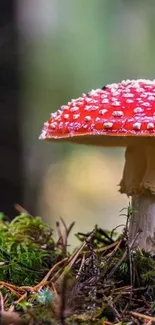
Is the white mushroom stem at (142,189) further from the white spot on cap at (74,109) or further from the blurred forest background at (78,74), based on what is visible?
the blurred forest background at (78,74)

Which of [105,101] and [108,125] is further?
[105,101]

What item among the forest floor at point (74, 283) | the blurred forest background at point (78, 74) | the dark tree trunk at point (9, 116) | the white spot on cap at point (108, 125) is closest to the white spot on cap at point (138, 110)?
the white spot on cap at point (108, 125)

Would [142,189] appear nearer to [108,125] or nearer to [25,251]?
[108,125]

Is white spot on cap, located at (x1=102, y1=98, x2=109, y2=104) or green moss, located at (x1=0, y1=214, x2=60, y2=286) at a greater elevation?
white spot on cap, located at (x1=102, y1=98, x2=109, y2=104)

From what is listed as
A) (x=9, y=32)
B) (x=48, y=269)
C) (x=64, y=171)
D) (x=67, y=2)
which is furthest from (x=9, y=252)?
(x=67, y=2)

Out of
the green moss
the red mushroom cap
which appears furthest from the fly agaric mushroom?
the green moss

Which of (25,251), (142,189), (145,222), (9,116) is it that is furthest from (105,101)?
(9,116)

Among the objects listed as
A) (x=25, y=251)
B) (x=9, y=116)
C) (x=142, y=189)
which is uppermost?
(x=9, y=116)

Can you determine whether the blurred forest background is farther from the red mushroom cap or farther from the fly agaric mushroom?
the red mushroom cap
